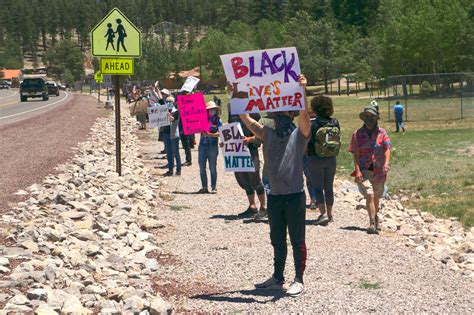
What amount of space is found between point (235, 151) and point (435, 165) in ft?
39.9

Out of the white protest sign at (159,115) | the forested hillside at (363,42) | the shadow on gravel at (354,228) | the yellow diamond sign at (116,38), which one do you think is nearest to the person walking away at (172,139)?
the white protest sign at (159,115)

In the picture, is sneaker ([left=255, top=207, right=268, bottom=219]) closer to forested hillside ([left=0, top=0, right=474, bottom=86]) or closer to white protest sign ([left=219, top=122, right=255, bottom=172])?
white protest sign ([left=219, top=122, right=255, bottom=172])

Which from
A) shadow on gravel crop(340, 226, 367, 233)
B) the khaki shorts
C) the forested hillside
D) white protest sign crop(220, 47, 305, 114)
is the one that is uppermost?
the forested hillside

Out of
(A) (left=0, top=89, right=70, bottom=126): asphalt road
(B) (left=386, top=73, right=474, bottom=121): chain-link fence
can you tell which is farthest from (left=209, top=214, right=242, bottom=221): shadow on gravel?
(B) (left=386, top=73, right=474, bottom=121): chain-link fence

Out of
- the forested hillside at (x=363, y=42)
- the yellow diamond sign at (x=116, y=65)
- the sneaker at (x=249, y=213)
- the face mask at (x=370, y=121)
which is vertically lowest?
the sneaker at (x=249, y=213)

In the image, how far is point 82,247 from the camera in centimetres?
893

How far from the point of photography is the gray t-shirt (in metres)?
7.66

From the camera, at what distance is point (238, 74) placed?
7785 millimetres

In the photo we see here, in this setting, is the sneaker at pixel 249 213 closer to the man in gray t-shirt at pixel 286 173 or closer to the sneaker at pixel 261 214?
the sneaker at pixel 261 214

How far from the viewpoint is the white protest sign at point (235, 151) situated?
1191 cm

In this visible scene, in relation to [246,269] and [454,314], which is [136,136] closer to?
[246,269]

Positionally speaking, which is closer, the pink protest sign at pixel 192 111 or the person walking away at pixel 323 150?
the person walking away at pixel 323 150

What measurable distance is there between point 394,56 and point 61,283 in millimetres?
80322

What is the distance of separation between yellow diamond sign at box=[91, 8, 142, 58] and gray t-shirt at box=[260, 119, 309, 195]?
767 cm
